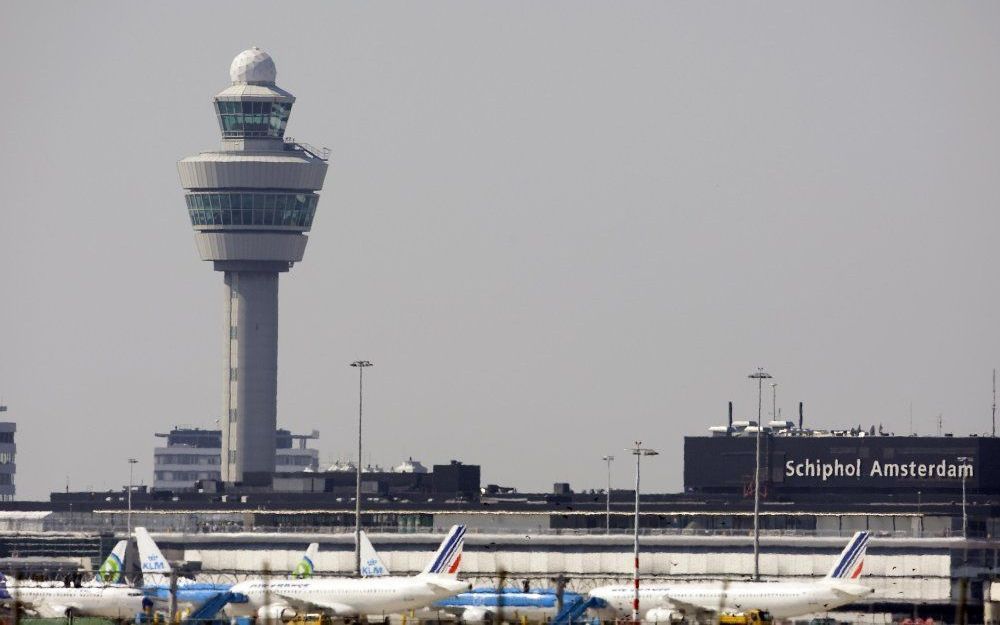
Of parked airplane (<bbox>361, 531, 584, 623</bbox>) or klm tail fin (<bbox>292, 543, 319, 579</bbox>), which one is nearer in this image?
parked airplane (<bbox>361, 531, 584, 623</bbox>)

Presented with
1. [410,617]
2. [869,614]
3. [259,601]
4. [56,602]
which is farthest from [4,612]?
[869,614]

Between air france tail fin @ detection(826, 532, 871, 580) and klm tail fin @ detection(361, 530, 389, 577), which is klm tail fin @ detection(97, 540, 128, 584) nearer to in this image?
klm tail fin @ detection(361, 530, 389, 577)

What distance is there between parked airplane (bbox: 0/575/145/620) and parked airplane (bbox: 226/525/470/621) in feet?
27.4

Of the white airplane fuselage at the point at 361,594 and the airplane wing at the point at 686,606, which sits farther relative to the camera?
the airplane wing at the point at 686,606

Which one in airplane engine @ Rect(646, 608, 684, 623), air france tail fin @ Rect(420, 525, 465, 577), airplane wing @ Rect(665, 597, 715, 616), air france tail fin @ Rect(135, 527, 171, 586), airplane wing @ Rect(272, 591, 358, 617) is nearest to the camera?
airplane wing @ Rect(272, 591, 358, 617)

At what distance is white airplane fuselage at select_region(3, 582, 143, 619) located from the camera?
5807 inches

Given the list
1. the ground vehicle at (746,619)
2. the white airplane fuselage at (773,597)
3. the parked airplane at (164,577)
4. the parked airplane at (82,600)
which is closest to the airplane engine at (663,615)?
the white airplane fuselage at (773,597)

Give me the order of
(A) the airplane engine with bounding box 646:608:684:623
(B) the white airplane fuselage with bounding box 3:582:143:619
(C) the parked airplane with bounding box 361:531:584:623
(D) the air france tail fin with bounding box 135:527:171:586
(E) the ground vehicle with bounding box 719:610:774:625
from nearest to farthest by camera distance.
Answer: (E) the ground vehicle with bounding box 719:610:774:625 < (A) the airplane engine with bounding box 646:608:684:623 < (C) the parked airplane with bounding box 361:531:584:623 < (B) the white airplane fuselage with bounding box 3:582:143:619 < (D) the air france tail fin with bounding box 135:527:171:586

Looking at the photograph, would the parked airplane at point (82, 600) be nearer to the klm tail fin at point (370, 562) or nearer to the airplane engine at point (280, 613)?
the airplane engine at point (280, 613)

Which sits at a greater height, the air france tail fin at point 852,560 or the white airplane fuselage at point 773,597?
the air france tail fin at point 852,560

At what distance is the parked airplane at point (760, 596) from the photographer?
139 metres

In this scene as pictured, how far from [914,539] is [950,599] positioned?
1572 centimetres

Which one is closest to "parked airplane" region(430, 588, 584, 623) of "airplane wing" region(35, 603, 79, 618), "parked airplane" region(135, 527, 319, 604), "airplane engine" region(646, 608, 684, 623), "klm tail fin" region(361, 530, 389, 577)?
"airplane engine" region(646, 608, 684, 623)

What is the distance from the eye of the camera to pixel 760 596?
5472 inches
